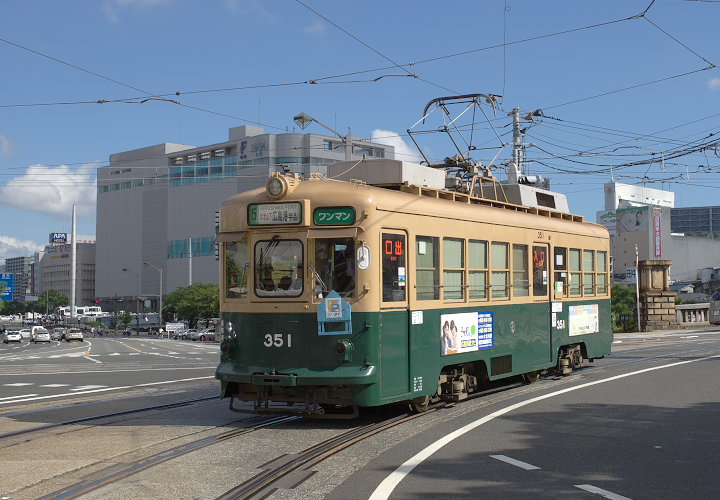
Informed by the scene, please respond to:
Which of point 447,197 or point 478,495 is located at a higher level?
point 447,197

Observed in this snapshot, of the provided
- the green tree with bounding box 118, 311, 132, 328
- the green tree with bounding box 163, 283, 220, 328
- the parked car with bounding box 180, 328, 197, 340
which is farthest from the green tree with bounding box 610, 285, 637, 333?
the green tree with bounding box 118, 311, 132, 328

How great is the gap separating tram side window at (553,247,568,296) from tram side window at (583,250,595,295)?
1104 mm

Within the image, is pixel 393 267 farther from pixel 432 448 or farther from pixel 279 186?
pixel 432 448

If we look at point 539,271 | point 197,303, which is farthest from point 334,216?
point 197,303

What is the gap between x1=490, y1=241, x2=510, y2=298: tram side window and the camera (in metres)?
12.8

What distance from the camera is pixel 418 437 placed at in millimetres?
9539

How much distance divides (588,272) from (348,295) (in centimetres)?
772

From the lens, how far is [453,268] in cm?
1172

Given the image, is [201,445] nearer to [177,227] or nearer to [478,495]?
[478,495]

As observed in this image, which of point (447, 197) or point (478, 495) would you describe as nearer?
point (478, 495)

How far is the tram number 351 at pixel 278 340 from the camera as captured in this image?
409 inches

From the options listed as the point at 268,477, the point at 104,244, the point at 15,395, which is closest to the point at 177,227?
the point at 104,244

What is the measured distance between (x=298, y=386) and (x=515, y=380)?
6396mm

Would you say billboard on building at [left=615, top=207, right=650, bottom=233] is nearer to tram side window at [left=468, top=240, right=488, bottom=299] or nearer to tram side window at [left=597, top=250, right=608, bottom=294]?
tram side window at [left=597, top=250, right=608, bottom=294]
